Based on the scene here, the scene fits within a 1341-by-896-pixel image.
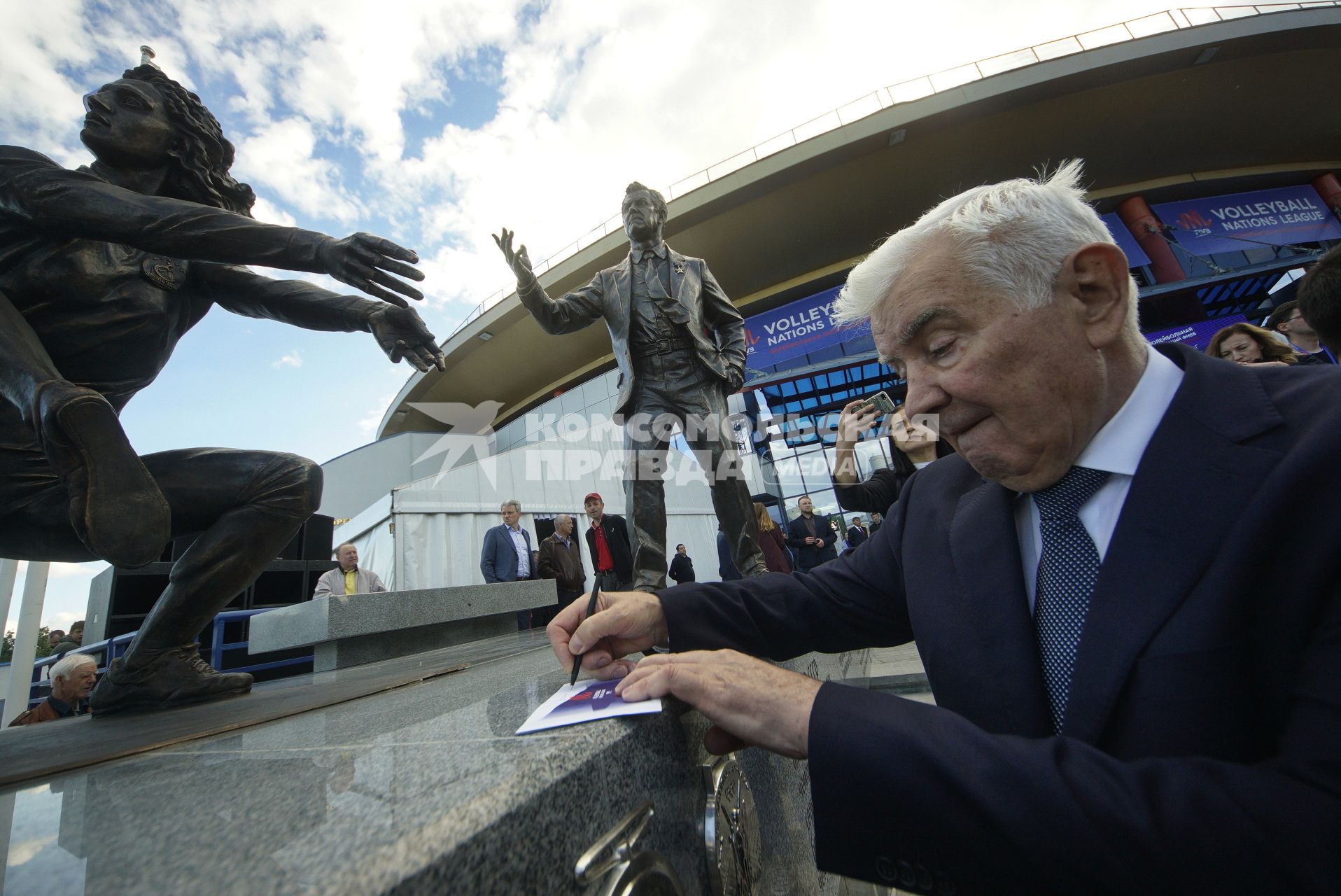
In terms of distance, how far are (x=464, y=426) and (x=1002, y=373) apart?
84.1 feet

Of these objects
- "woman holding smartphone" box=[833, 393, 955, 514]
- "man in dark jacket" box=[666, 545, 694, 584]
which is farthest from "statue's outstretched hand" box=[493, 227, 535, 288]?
"man in dark jacket" box=[666, 545, 694, 584]

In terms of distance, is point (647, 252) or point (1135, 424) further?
point (647, 252)

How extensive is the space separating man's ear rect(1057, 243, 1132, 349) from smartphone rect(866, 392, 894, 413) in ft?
3.83

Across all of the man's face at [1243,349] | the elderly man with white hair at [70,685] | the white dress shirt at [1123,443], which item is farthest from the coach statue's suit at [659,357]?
the elderly man with white hair at [70,685]

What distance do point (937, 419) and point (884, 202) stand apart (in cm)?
1715

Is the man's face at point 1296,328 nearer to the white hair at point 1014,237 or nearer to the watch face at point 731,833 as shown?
the white hair at point 1014,237

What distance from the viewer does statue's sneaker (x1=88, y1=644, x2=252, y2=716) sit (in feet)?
5.84

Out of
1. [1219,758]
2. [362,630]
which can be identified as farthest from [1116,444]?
[362,630]

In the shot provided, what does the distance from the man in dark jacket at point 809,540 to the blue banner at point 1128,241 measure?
13374mm

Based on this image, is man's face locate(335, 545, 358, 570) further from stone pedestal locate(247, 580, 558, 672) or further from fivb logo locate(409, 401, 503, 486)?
fivb logo locate(409, 401, 503, 486)

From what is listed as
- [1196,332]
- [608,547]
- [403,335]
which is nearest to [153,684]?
[403,335]

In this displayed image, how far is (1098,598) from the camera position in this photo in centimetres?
85

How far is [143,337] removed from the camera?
182 centimetres

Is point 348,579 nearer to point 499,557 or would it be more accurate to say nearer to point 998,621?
point 499,557
